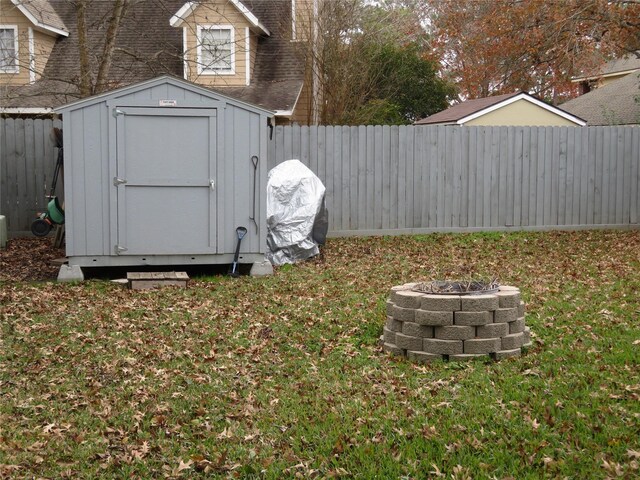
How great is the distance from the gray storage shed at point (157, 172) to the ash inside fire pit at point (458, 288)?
198 inches

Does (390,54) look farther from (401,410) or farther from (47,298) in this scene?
(401,410)

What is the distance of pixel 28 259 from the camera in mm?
13508

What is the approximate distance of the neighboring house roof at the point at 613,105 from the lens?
88.2ft

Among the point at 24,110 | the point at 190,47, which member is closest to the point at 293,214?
the point at 24,110

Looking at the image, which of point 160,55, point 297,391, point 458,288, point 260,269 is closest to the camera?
point 297,391

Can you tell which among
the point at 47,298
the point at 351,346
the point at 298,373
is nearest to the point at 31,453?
the point at 298,373

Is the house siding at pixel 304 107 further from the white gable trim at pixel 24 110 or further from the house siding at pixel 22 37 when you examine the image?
the house siding at pixel 22 37

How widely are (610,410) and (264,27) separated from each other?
1917 centimetres

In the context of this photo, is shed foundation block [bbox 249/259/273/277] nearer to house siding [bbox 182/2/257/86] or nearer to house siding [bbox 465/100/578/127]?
house siding [bbox 465/100/578/127]

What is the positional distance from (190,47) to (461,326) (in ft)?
54.8

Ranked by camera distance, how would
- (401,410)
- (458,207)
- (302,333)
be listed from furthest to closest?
(458,207)
(302,333)
(401,410)

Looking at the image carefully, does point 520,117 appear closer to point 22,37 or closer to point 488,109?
point 488,109

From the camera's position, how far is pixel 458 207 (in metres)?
16.4

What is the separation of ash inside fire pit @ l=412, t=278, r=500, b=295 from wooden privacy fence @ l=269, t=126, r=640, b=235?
28.5 feet
